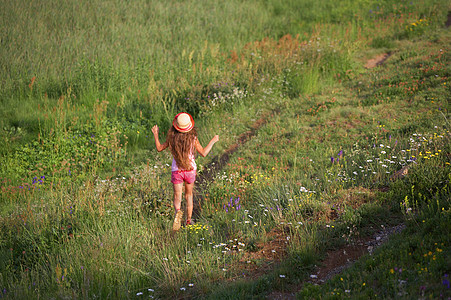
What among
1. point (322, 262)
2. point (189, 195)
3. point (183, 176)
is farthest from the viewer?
point (189, 195)

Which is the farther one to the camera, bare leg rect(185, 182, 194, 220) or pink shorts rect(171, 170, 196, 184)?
bare leg rect(185, 182, 194, 220)

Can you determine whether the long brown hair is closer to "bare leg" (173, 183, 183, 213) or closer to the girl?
the girl

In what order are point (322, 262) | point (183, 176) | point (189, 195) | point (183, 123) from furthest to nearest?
point (189, 195)
point (183, 176)
point (183, 123)
point (322, 262)

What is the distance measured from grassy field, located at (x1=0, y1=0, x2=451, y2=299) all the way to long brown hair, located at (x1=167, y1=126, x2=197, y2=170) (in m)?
0.97

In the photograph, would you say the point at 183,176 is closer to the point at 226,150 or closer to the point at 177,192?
the point at 177,192

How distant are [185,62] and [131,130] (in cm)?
413

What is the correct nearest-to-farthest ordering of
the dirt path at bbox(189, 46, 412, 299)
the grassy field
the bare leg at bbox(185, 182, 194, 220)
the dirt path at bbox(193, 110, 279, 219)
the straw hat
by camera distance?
the dirt path at bbox(189, 46, 412, 299) → the grassy field → the straw hat → the bare leg at bbox(185, 182, 194, 220) → the dirt path at bbox(193, 110, 279, 219)

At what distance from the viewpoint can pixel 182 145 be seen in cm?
539

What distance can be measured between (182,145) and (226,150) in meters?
3.50

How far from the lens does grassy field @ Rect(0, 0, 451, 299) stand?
4301 mm

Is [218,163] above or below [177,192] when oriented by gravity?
below

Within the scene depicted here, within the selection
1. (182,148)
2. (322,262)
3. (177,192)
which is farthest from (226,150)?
(322,262)

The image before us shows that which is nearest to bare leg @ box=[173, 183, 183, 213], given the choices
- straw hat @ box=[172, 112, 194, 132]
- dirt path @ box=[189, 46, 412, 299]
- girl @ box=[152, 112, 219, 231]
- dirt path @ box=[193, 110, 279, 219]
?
girl @ box=[152, 112, 219, 231]

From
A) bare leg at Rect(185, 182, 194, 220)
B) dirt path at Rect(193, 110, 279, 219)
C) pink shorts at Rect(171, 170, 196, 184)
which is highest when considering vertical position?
pink shorts at Rect(171, 170, 196, 184)
